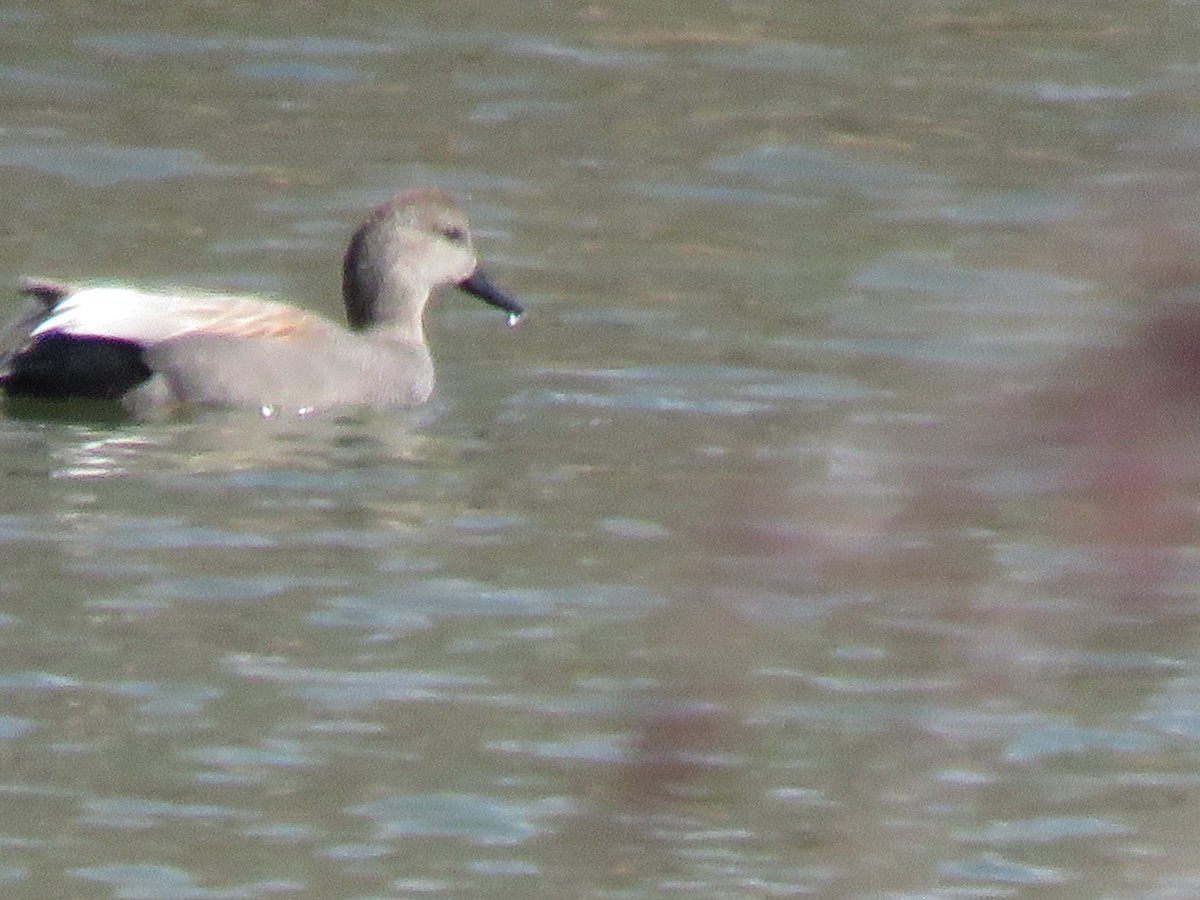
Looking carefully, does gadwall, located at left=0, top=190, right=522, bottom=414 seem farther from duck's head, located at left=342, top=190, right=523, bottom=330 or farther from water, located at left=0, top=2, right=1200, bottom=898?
duck's head, located at left=342, top=190, right=523, bottom=330

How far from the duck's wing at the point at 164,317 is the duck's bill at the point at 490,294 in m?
0.77

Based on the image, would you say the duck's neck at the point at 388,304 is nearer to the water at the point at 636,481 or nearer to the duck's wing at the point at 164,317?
the water at the point at 636,481

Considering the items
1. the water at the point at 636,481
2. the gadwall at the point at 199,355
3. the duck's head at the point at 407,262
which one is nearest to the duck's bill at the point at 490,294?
the duck's head at the point at 407,262

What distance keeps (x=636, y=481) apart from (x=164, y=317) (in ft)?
6.38

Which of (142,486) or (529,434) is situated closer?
(142,486)

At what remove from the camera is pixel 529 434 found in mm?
8648

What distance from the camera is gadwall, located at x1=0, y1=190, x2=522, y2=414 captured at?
9.06 metres

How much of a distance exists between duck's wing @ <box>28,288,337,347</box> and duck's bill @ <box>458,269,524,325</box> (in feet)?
2.54

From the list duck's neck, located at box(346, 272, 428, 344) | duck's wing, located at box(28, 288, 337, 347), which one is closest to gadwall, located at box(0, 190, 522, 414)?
duck's wing, located at box(28, 288, 337, 347)

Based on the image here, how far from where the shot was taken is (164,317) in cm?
921

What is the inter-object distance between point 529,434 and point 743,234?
282cm

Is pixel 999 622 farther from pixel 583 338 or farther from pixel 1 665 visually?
pixel 583 338

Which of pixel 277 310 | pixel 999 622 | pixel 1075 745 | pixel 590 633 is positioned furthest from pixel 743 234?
pixel 999 622

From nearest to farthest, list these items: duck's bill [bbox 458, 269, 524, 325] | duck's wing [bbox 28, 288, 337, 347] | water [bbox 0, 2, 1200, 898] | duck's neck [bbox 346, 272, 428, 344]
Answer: water [bbox 0, 2, 1200, 898], duck's wing [bbox 28, 288, 337, 347], duck's bill [bbox 458, 269, 524, 325], duck's neck [bbox 346, 272, 428, 344]
